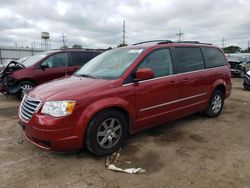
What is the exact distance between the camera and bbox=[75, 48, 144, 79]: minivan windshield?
3.73 metres

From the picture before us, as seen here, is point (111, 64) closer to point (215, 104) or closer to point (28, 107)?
point (28, 107)

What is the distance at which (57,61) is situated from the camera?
769cm

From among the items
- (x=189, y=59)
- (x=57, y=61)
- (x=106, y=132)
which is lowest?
(x=106, y=132)

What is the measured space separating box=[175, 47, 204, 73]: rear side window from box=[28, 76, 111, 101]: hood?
170 cm

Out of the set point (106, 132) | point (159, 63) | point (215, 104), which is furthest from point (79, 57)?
point (106, 132)

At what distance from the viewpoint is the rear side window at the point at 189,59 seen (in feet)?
14.5

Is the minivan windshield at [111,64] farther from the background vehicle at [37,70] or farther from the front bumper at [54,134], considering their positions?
the background vehicle at [37,70]

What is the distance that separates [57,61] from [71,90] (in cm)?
484

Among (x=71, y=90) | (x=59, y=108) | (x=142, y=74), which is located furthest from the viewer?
(x=142, y=74)

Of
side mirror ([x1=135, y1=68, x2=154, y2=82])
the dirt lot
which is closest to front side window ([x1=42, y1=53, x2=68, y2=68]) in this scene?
the dirt lot

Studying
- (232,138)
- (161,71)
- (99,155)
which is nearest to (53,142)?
(99,155)

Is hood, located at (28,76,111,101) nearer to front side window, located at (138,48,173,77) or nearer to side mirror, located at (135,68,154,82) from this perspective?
side mirror, located at (135,68,154,82)

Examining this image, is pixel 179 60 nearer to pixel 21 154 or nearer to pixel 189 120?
pixel 189 120

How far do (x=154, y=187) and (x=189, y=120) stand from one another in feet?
9.27
